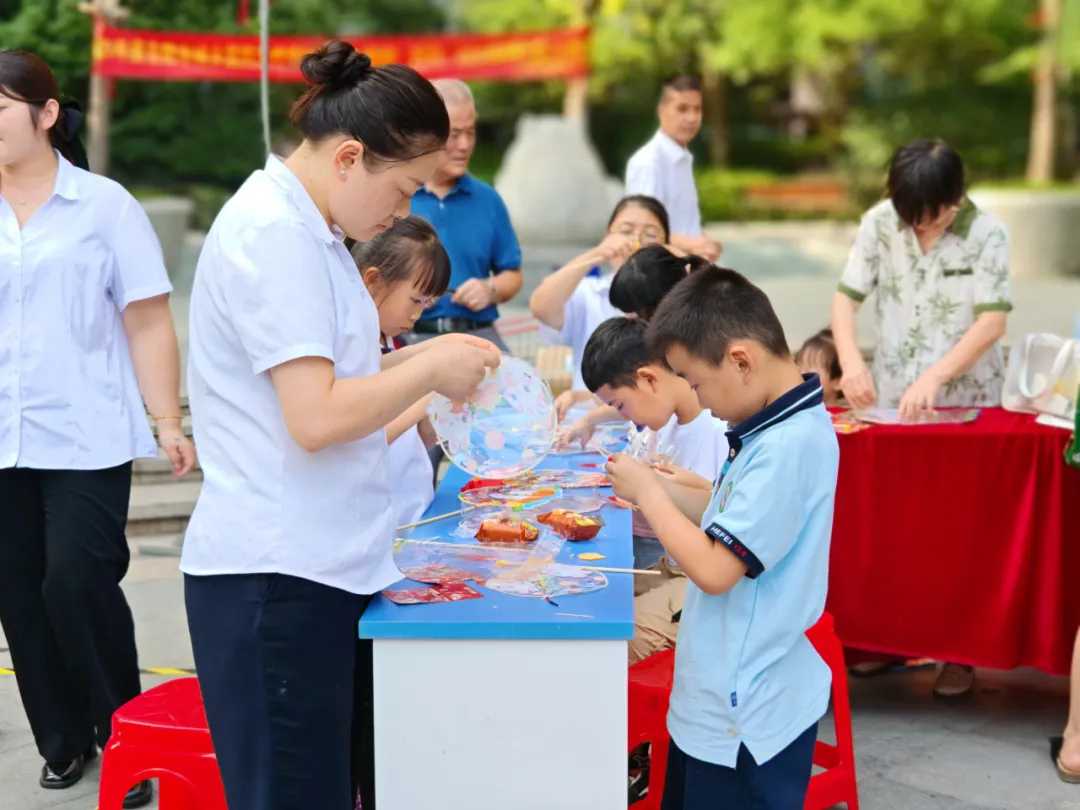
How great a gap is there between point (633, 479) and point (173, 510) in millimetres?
3556

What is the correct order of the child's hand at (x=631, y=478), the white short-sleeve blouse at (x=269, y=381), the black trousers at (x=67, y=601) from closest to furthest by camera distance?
the white short-sleeve blouse at (x=269, y=381), the child's hand at (x=631, y=478), the black trousers at (x=67, y=601)

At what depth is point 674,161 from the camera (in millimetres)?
5098

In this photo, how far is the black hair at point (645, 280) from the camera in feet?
10.3

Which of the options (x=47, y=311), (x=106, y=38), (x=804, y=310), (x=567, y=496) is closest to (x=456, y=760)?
(x=567, y=496)

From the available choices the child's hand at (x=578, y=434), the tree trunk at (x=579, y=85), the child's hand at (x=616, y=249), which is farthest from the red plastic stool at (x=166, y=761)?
the tree trunk at (x=579, y=85)

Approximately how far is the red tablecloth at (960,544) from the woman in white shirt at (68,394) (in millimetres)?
1713

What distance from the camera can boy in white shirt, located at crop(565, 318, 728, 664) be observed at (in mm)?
2617

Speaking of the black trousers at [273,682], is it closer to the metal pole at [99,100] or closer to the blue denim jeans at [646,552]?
the blue denim jeans at [646,552]

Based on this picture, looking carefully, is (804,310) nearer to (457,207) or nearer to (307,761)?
(457,207)

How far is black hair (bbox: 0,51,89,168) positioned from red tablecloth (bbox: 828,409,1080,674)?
6.63 feet

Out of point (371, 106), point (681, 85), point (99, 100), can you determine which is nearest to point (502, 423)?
point (371, 106)

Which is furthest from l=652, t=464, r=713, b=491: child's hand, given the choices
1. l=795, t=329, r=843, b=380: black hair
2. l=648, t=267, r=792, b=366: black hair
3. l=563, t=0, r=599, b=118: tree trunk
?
l=563, t=0, r=599, b=118: tree trunk

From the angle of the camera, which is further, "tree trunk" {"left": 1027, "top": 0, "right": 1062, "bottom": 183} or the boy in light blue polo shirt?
"tree trunk" {"left": 1027, "top": 0, "right": 1062, "bottom": 183}

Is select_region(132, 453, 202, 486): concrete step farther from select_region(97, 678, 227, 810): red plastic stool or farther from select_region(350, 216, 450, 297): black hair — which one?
select_region(97, 678, 227, 810): red plastic stool
